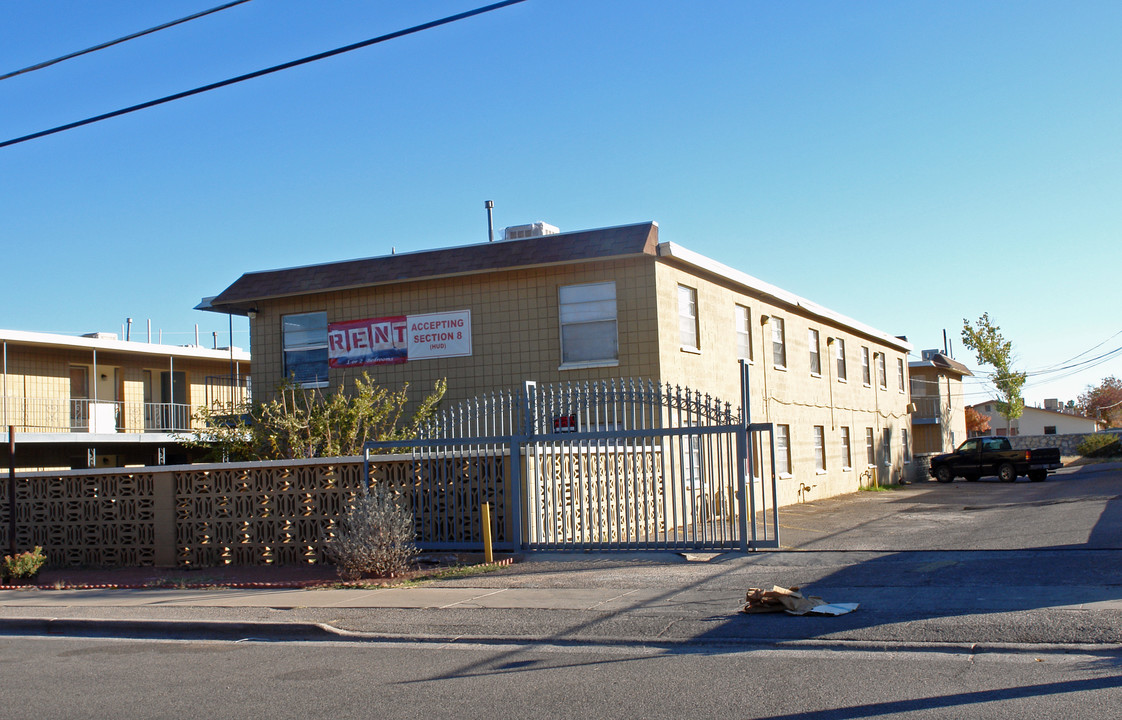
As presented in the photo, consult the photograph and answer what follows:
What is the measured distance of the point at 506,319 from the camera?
19.5 m

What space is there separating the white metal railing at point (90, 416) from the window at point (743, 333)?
17.4m

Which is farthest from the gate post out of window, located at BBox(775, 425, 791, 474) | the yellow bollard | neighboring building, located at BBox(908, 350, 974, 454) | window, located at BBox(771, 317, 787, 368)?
neighboring building, located at BBox(908, 350, 974, 454)

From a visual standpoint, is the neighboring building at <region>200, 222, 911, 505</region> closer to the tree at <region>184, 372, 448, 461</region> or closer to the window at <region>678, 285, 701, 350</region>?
the window at <region>678, 285, 701, 350</region>

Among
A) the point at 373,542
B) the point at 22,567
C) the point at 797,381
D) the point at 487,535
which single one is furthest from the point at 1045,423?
the point at 22,567

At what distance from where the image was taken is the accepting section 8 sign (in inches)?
784

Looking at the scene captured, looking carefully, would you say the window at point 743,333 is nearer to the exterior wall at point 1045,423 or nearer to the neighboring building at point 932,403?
the neighboring building at point 932,403

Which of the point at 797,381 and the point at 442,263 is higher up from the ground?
the point at 442,263

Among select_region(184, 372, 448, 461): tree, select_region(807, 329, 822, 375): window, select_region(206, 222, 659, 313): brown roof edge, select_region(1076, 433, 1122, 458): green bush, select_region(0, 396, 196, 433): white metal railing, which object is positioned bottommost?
select_region(1076, 433, 1122, 458): green bush

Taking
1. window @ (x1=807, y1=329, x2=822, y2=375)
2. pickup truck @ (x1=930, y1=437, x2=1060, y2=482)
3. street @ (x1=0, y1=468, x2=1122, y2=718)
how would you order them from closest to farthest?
street @ (x1=0, y1=468, x2=1122, y2=718) → window @ (x1=807, y1=329, x2=822, y2=375) → pickup truck @ (x1=930, y1=437, x2=1060, y2=482)

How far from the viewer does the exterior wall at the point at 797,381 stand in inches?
763

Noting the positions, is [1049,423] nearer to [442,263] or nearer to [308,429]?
[442,263]

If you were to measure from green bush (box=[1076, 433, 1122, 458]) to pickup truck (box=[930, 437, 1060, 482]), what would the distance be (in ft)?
58.7

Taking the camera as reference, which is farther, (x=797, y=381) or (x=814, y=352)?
(x=814, y=352)

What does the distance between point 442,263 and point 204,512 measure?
6771mm
